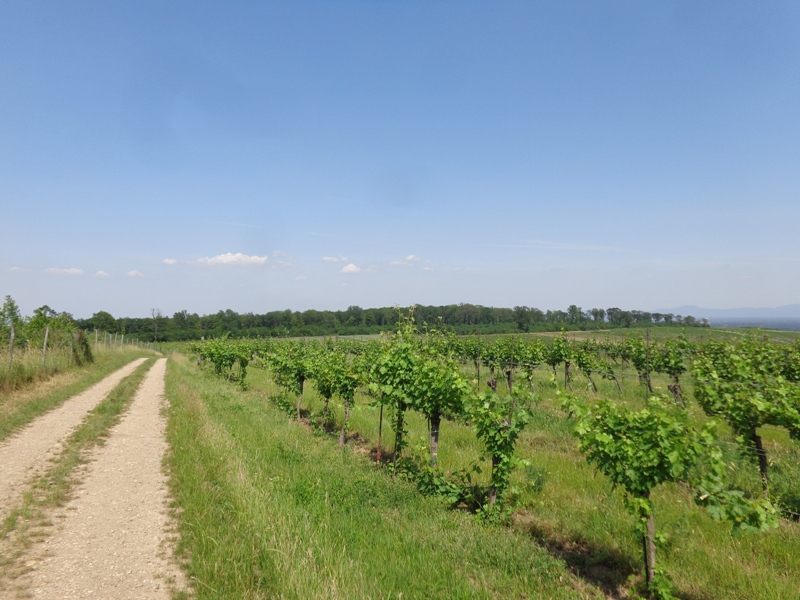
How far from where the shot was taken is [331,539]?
4828 millimetres

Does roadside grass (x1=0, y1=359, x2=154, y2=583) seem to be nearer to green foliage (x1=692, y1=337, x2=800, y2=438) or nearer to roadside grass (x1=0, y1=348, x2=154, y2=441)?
roadside grass (x1=0, y1=348, x2=154, y2=441)

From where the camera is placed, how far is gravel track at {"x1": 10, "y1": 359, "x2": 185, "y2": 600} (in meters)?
4.04

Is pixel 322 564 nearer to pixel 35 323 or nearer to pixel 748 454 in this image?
pixel 748 454

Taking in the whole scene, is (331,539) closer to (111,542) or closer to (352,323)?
(111,542)

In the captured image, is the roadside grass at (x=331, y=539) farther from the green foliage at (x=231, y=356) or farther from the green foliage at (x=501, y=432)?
the green foliage at (x=231, y=356)

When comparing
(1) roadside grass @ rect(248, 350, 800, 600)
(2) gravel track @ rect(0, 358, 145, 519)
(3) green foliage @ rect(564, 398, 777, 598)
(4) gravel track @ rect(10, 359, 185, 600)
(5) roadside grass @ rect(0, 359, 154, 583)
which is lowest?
(1) roadside grass @ rect(248, 350, 800, 600)

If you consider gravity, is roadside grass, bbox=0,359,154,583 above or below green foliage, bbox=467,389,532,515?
below

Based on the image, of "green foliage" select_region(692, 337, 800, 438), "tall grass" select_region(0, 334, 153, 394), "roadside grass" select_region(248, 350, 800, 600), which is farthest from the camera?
"tall grass" select_region(0, 334, 153, 394)

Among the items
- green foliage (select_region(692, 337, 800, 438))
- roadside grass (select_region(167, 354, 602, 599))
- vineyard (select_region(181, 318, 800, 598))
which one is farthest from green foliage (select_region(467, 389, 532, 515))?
green foliage (select_region(692, 337, 800, 438))

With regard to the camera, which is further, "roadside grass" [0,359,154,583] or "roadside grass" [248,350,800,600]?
"roadside grass" [248,350,800,600]

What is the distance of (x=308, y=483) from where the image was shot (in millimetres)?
6422

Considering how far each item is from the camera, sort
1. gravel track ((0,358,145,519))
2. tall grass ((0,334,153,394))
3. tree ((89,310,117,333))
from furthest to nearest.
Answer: tree ((89,310,117,333)), tall grass ((0,334,153,394)), gravel track ((0,358,145,519))

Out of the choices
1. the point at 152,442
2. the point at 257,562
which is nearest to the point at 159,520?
the point at 257,562

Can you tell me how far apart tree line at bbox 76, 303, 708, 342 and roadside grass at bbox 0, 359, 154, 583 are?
116 feet
